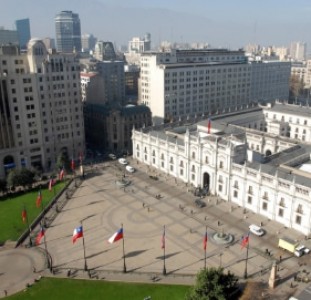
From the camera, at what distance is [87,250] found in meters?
70.4

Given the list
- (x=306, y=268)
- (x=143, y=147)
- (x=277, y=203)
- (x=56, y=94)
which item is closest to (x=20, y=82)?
(x=56, y=94)

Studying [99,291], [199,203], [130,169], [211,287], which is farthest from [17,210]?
[211,287]

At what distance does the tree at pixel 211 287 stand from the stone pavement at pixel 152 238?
11.0 m

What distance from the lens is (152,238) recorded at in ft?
243

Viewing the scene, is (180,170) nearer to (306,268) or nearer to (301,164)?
(301,164)

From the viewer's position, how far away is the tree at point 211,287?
48.6 m

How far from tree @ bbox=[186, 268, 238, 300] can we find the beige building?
8367 centimetres

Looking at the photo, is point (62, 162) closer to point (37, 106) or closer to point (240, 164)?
point (37, 106)

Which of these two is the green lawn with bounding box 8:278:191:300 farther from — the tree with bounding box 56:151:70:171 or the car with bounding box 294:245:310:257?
the tree with bounding box 56:151:70:171

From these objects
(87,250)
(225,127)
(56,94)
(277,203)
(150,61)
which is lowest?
(87,250)

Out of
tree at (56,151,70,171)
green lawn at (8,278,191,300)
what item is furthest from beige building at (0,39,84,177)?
green lawn at (8,278,191,300)

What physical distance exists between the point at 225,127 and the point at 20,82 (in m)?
69.2

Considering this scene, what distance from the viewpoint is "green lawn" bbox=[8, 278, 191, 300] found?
57406 millimetres

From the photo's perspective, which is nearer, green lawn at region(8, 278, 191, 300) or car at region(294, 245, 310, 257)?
green lawn at region(8, 278, 191, 300)
